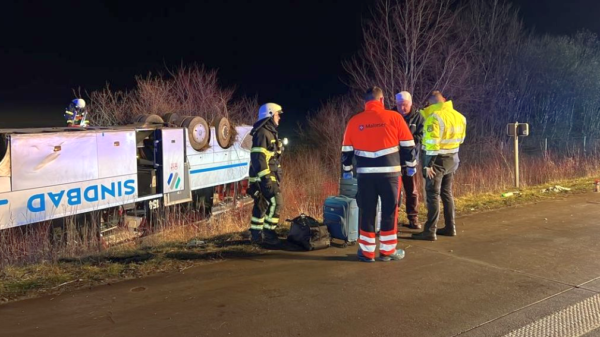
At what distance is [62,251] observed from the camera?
6359mm

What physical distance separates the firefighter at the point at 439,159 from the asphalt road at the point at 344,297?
19.2 inches

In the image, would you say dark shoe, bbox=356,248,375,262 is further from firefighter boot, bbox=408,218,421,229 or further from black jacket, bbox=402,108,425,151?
black jacket, bbox=402,108,425,151

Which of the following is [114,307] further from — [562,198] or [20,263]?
[562,198]

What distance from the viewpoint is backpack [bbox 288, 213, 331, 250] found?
238 inches

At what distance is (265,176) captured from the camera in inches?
249

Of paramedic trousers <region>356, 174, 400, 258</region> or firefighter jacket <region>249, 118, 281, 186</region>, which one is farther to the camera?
firefighter jacket <region>249, 118, 281, 186</region>

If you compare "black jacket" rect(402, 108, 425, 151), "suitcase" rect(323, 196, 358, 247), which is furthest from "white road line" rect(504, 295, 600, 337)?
"black jacket" rect(402, 108, 425, 151)

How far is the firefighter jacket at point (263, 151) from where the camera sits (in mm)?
6309

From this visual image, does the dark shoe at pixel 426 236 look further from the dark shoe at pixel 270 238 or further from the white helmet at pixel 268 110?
the white helmet at pixel 268 110

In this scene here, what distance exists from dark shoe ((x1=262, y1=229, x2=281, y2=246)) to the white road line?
3061 mm

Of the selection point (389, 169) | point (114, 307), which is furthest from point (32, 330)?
point (389, 169)

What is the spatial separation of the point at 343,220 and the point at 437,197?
1.37 meters

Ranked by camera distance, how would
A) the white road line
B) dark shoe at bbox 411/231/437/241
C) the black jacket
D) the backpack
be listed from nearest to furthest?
the white road line, the backpack, dark shoe at bbox 411/231/437/241, the black jacket

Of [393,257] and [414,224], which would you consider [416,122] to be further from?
[393,257]
